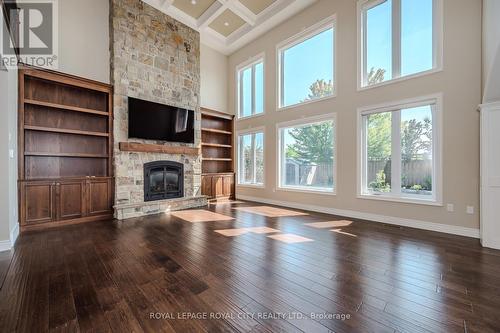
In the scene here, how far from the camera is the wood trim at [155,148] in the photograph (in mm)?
4936

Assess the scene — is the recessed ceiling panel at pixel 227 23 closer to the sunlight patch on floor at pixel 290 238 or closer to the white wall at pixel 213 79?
the white wall at pixel 213 79

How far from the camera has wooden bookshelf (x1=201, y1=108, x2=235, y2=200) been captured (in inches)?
271

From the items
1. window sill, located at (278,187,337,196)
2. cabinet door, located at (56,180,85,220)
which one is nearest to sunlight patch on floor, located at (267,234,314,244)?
window sill, located at (278,187,337,196)

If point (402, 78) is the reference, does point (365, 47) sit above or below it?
above

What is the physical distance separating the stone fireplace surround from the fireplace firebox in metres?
0.12

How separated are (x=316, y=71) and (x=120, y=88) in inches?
181

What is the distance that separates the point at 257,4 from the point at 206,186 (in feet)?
16.6

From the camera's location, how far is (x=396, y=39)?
14.0 feet

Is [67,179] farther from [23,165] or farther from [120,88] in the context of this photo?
[120,88]

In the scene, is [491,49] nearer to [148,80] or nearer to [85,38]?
[148,80]

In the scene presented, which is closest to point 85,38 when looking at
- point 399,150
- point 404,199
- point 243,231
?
point 243,231

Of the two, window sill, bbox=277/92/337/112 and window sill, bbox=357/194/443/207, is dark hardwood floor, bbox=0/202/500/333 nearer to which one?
window sill, bbox=357/194/443/207

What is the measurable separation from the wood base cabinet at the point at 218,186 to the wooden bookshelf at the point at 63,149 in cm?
251

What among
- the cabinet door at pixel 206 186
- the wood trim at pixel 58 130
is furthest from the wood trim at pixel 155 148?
the cabinet door at pixel 206 186
